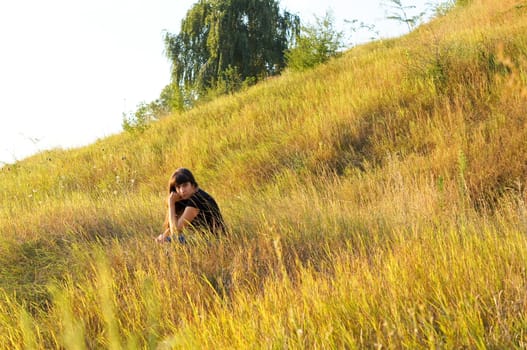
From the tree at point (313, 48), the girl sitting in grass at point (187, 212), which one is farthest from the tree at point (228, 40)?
the girl sitting in grass at point (187, 212)

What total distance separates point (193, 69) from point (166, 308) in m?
24.2

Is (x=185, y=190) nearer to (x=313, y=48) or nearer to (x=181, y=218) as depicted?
(x=181, y=218)

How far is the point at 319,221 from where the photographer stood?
13.1 ft

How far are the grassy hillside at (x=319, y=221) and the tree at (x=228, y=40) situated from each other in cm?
1434

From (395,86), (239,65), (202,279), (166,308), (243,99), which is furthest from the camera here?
(239,65)

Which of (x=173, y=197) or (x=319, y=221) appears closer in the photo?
(x=319, y=221)

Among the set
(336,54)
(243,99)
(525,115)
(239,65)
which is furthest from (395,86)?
(239,65)

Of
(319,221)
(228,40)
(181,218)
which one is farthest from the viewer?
(228,40)

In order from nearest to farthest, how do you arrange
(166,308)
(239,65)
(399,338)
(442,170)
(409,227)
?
(399,338)
(166,308)
(409,227)
(442,170)
(239,65)

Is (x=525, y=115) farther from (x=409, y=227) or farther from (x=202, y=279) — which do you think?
(x=202, y=279)

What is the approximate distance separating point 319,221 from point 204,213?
3.71 feet

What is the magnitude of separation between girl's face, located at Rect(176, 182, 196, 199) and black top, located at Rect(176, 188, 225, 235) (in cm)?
6

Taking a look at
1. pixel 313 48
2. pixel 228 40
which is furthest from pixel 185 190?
pixel 228 40

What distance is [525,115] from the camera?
5.70m
